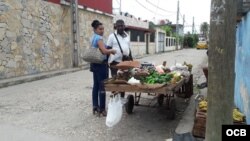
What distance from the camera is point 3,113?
7.42 m

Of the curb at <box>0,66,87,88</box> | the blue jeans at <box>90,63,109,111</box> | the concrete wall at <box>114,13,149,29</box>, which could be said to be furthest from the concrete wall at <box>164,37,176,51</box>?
the blue jeans at <box>90,63,109,111</box>

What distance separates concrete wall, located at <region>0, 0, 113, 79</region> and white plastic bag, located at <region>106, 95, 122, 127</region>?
8.10 m

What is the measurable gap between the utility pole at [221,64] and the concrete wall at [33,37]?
11.0m

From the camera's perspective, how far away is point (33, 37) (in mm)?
14609

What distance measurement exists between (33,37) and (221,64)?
12875 mm

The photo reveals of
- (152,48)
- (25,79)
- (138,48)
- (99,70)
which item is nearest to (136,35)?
(138,48)

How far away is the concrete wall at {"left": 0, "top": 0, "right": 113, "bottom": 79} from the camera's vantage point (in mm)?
12805

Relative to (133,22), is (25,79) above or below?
below

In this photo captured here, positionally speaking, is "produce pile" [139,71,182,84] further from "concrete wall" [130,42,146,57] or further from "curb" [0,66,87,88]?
"concrete wall" [130,42,146,57]

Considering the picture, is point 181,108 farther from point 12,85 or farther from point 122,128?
point 12,85

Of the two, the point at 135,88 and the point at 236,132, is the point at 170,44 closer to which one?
the point at 135,88

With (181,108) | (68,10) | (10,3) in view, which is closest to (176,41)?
(68,10)

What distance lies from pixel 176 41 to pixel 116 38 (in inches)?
2095

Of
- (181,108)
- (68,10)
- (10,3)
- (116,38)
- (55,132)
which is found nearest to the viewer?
(55,132)
